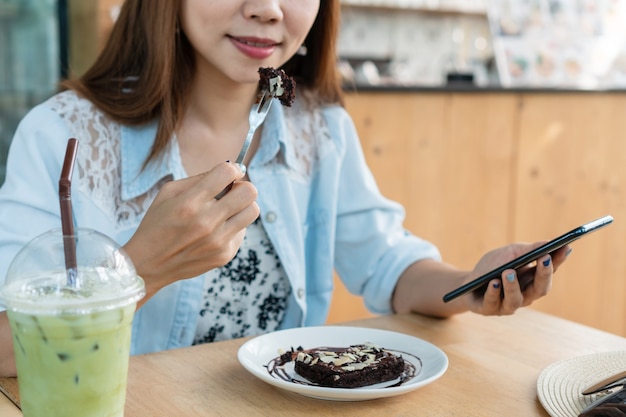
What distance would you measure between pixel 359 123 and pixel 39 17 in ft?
4.72

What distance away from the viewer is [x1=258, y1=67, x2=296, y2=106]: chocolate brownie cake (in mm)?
1126

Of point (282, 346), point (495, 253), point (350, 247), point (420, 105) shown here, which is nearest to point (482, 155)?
point (420, 105)

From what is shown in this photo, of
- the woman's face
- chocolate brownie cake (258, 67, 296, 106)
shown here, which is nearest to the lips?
the woman's face

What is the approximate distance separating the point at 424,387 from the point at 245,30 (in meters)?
0.65

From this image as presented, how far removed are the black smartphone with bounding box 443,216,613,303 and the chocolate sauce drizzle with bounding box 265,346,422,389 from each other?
146 mm

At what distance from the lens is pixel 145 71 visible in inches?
54.6

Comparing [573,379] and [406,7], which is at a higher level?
[406,7]

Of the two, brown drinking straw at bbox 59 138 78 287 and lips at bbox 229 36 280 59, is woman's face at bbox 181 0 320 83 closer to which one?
lips at bbox 229 36 280 59

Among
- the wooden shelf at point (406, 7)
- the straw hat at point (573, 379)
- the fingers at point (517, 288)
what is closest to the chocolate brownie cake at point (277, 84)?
the fingers at point (517, 288)

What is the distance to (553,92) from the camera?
302 centimetres

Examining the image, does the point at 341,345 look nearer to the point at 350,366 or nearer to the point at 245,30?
the point at 350,366

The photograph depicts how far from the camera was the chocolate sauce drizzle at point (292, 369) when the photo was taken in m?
0.95

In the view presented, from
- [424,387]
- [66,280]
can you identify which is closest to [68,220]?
[66,280]

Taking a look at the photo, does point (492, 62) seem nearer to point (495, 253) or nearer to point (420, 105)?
point (420, 105)
